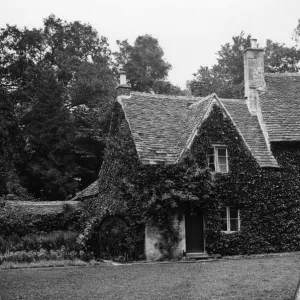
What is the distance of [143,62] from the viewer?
54469 millimetres

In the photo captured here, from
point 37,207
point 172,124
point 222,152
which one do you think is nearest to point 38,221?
point 37,207

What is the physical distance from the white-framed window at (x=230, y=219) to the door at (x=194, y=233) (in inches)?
50.6

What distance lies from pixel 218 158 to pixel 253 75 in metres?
6.38

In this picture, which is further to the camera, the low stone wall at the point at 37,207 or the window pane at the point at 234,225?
the low stone wall at the point at 37,207

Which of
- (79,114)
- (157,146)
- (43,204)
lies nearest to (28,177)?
(79,114)

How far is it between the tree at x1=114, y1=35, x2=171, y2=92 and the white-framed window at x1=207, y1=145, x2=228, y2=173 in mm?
27828

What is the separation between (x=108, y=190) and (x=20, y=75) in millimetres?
23078

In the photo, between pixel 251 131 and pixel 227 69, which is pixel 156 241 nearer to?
pixel 251 131

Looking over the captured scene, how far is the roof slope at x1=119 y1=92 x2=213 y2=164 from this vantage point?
24875mm

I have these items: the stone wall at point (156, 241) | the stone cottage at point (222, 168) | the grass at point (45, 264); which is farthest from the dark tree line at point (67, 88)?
the grass at point (45, 264)

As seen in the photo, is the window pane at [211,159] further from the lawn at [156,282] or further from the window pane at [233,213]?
the lawn at [156,282]

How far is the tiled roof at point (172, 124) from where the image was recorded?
25077 mm

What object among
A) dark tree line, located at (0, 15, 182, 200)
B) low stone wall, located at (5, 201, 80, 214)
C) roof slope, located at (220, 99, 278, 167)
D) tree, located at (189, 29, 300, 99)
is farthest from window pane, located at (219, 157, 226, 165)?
tree, located at (189, 29, 300, 99)

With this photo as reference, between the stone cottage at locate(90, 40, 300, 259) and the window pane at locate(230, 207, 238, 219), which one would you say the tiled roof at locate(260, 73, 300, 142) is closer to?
the stone cottage at locate(90, 40, 300, 259)
